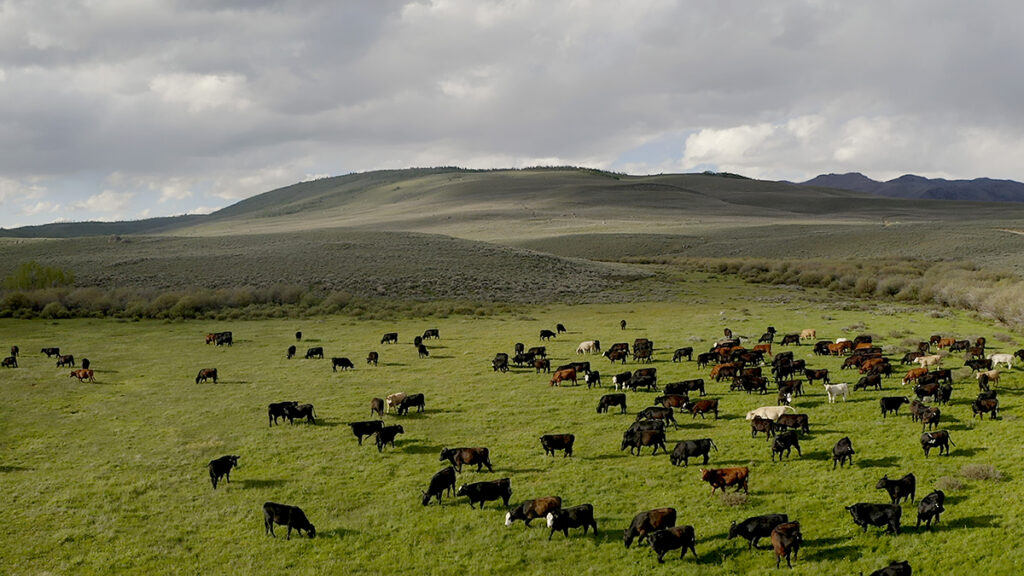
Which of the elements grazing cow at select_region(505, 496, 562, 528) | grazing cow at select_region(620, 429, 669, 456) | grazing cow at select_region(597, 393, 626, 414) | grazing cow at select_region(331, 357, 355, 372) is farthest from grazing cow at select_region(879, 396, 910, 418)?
grazing cow at select_region(331, 357, 355, 372)

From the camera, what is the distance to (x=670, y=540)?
1341 centimetres

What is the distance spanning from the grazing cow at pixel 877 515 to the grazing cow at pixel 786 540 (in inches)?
73.7

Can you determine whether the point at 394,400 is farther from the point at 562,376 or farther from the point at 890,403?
the point at 890,403

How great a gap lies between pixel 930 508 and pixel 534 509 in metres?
8.45

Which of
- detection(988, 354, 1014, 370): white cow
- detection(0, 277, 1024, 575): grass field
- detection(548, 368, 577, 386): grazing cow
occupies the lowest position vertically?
detection(0, 277, 1024, 575): grass field

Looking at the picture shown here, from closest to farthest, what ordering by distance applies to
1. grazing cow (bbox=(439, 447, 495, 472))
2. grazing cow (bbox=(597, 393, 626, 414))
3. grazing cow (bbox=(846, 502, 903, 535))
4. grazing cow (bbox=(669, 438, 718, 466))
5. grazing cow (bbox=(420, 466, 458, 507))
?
grazing cow (bbox=(846, 502, 903, 535)), grazing cow (bbox=(420, 466, 458, 507)), grazing cow (bbox=(669, 438, 718, 466)), grazing cow (bbox=(439, 447, 495, 472)), grazing cow (bbox=(597, 393, 626, 414))

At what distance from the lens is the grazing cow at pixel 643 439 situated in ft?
64.0

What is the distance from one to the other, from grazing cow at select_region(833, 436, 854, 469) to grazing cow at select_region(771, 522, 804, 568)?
207 inches

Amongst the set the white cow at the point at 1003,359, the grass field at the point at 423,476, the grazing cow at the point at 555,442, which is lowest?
the grass field at the point at 423,476

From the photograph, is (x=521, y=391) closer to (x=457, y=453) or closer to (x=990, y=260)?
(x=457, y=453)

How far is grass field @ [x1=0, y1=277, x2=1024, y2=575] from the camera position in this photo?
1390cm

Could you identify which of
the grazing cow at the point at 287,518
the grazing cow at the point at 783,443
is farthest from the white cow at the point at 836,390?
the grazing cow at the point at 287,518

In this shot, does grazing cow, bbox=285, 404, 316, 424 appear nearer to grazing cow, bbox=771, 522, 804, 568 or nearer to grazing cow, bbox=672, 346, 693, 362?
grazing cow, bbox=771, 522, 804, 568

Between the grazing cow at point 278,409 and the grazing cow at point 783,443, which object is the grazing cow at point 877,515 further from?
the grazing cow at point 278,409
